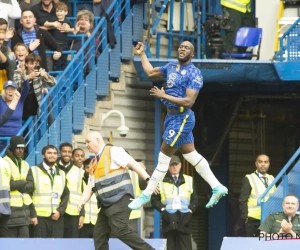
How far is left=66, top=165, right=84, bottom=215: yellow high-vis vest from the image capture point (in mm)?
19078

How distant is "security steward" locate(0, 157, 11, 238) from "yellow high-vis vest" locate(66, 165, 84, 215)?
1.59m

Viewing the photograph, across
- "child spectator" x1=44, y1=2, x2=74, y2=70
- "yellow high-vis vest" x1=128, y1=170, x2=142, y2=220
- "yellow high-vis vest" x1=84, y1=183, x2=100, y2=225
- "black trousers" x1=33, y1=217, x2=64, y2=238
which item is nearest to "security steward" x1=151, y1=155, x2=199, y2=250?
Answer: "yellow high-vis vest" x1=128, y1=170, x2=142, y2=220

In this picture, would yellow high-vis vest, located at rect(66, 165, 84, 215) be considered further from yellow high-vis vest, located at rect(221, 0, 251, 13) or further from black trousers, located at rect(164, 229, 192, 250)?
yellow high-vis vest, located at rect(221, 0, 251, 13)

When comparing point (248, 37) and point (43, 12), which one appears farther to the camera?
point (248, 37)

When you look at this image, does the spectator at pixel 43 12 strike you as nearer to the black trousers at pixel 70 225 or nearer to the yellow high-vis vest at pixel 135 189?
the yellow high-vis vest at pixel 135 189

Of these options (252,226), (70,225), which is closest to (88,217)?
(70,225)

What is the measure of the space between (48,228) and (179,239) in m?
2.17

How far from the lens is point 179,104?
1530cm

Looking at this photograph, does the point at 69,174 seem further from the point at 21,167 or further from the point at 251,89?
the point at 251,89

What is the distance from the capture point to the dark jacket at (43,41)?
807 inches

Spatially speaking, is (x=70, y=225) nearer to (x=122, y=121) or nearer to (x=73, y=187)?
(x=73, y=187)

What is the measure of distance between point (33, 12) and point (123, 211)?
22.0ft

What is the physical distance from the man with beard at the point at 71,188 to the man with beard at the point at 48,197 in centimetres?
23

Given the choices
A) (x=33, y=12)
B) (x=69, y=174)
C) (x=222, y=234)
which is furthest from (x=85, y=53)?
(x=222, y=234)
